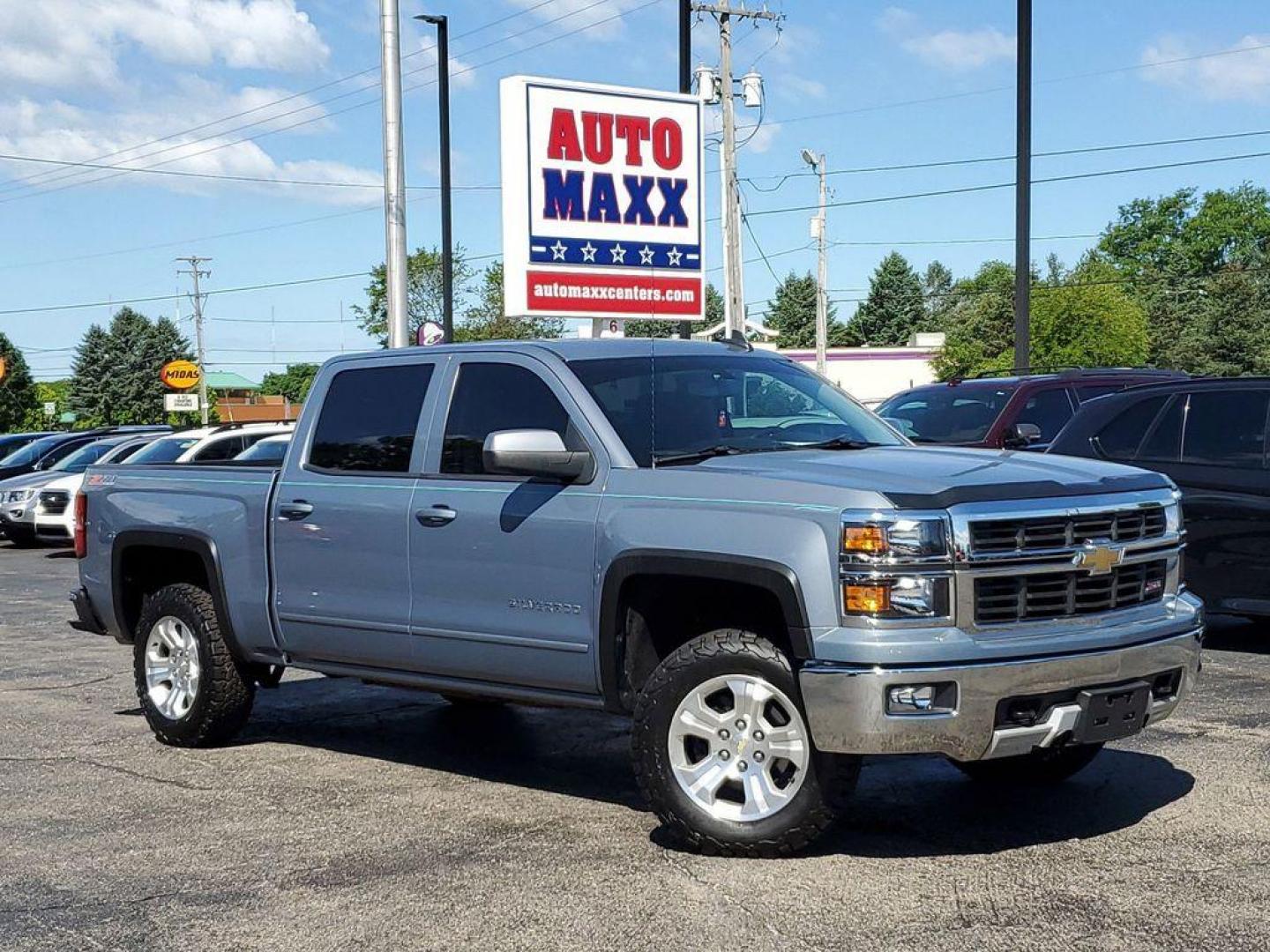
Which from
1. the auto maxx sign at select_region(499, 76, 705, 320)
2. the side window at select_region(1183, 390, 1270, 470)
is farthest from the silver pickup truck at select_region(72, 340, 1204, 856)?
the auto maxx sign at select_region(499, 76, 705, 320)

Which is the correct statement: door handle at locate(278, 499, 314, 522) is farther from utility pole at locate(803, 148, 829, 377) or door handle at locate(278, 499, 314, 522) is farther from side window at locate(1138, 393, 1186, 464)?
utility pole at locate(803, 148, 829, 377)


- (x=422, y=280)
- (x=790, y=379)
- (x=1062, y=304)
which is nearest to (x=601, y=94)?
(x=790, y=379)

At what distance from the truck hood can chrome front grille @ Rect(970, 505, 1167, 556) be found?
0.09 metres

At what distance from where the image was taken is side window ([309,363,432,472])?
24.6 feet

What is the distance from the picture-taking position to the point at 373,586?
735 centimetres

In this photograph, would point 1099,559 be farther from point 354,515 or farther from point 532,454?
point 354,515

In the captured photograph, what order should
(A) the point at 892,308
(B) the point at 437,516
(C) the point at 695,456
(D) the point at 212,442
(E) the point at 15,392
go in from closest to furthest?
(C) the point at 695,456, (B) the point at 437,516, (D) the point at 212,442, (E) the point at 15,392, (A) the point at 892,308

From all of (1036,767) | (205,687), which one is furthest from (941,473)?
(205,687)

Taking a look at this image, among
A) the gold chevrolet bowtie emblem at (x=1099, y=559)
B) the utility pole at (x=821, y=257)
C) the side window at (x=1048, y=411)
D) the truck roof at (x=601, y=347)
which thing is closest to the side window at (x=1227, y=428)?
the side window at (x=1048, y=411)

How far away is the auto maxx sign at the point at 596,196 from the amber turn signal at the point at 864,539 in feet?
48.6

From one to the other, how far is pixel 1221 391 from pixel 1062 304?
76.6m

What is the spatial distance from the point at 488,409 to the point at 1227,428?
18.4 feet

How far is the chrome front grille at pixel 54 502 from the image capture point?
2356cm

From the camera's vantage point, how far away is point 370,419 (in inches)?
303
